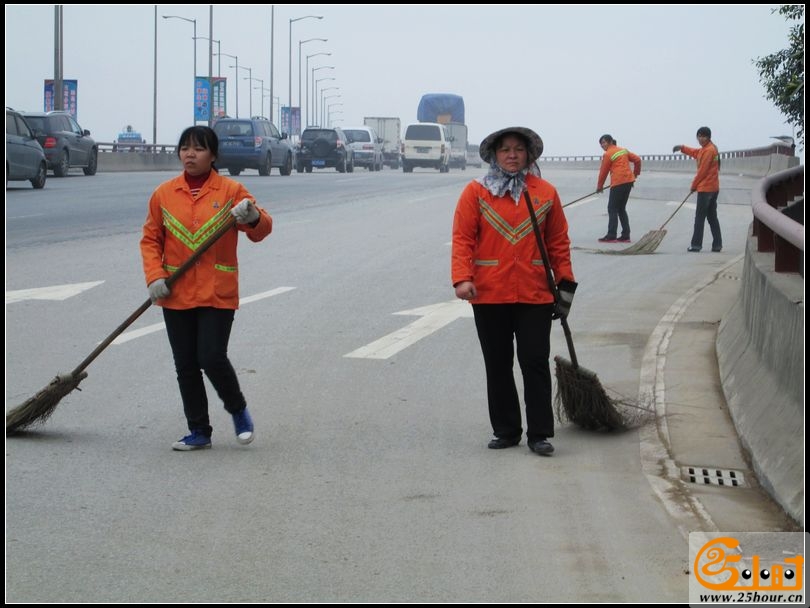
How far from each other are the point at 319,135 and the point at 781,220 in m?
48.7

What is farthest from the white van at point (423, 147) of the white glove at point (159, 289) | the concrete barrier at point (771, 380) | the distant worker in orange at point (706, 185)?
the white glove at point (159, 289)

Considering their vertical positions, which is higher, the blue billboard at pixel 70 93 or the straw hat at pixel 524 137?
the blue billboard at pixel 70 93

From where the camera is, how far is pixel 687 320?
41.2 ft

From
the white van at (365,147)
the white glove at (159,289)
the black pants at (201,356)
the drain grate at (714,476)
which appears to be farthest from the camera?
the white van at (365,147)

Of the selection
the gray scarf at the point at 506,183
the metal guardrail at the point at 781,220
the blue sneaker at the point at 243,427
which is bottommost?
the blue sneaker at the point at 243,427

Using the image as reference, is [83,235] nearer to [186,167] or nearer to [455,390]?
[455,390]

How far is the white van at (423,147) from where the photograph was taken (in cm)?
6262

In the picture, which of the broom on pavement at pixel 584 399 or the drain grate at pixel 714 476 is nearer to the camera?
the drain grate at pixel 714 476

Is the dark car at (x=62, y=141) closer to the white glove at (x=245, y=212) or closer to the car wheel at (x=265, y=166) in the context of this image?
the car wheel at (x=265, y=166)

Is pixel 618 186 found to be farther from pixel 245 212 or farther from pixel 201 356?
pixel 245 212

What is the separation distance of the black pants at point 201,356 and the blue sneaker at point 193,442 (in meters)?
0.03

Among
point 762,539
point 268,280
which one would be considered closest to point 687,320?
point 268,280

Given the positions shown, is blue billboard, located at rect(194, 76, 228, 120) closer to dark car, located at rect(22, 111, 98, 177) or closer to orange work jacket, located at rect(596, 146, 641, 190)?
dark car, located at rect(22, 111, 98, 177)

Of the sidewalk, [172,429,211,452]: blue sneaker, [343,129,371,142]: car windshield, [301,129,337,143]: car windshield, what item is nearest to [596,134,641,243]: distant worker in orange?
the sidewalk
